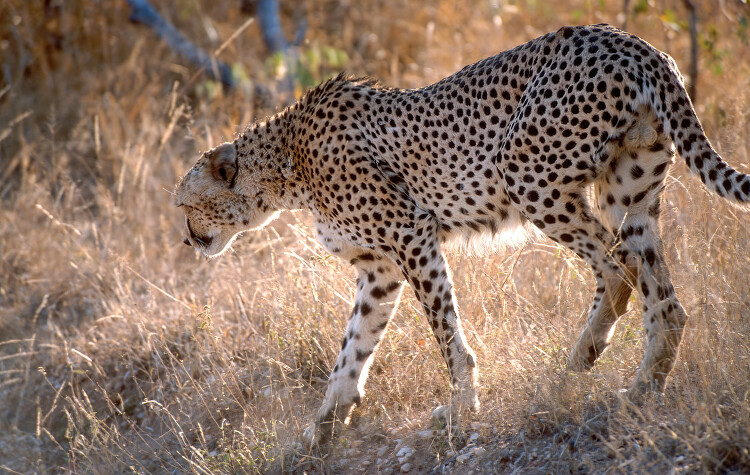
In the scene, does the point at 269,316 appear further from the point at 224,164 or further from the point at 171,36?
the point at 171,36

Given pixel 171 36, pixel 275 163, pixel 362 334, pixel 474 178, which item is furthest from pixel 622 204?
pixel 171 36

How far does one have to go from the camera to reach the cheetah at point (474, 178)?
11.2 ft

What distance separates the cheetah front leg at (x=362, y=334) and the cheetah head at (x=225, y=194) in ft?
2.18

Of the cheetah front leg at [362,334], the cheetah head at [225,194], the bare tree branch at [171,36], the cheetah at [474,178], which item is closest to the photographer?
the cheetah at [474,178]

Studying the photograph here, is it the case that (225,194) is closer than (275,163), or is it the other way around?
(275,163)

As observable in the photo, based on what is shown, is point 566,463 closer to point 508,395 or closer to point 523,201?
point 508,395

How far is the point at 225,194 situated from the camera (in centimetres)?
453

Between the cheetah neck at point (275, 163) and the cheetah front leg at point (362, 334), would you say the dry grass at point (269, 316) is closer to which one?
the cheetah front leg at point (362, 334)

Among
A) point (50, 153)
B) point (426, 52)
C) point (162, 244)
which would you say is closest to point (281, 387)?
point (162, 244)

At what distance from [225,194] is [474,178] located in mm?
1430

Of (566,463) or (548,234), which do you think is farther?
(548,234)

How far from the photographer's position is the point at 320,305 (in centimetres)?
477

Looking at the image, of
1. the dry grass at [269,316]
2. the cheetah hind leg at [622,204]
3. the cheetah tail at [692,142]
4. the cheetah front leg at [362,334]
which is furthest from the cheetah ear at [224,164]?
the cheetah tail at [692,142]

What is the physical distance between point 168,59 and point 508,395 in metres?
6.58
